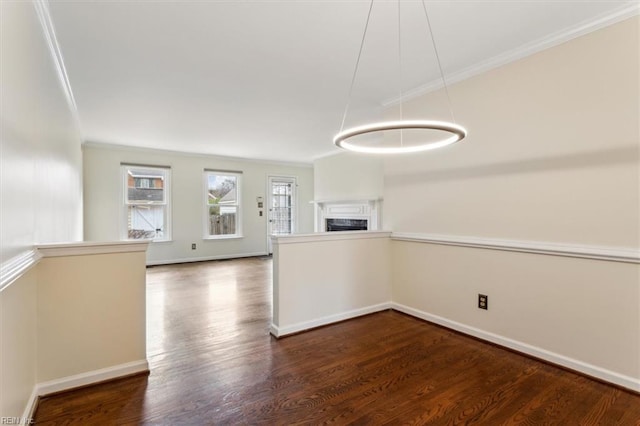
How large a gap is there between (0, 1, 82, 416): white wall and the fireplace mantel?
448 centimetres

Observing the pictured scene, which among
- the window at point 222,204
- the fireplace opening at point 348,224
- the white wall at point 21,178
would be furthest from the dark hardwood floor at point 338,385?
the window at point 222,204

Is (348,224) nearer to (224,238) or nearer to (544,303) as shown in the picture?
(224,238)

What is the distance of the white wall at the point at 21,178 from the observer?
1.29 m

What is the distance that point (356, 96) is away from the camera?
341 centimetres

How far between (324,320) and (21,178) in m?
2.49

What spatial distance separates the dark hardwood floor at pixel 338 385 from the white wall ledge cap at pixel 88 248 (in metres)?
0.86

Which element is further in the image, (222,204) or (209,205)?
(222,204)

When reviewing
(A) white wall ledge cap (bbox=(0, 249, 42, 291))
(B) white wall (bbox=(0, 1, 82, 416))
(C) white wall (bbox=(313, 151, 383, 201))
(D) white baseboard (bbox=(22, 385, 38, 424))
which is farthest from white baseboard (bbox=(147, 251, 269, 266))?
(A) white wall ledge cap (bbox=(0, 249, 42, 291))

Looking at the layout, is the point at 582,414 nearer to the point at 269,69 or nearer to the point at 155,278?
the point at 269,69

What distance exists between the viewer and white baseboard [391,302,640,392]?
1990mm

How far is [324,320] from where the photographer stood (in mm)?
3074

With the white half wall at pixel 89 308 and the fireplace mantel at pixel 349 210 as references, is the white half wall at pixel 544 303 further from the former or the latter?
the white half wall at pixel 89 308

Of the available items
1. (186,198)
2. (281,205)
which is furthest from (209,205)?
(281,205)

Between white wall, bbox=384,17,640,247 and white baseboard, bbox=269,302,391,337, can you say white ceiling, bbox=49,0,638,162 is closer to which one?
white wall, bbox=384,17,640,247
